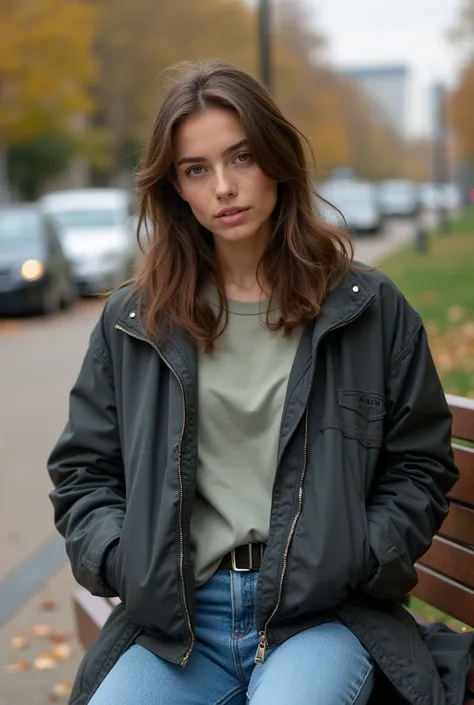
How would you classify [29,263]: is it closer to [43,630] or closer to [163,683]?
[43,630]

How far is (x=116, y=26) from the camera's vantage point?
131ft

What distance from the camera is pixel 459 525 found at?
Answer: 2979mm

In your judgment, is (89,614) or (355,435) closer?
(355,435)

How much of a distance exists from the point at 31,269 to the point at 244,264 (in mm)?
13265

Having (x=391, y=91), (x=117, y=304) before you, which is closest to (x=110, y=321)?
(x=117, y=304)

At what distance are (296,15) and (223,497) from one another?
53.1 metres

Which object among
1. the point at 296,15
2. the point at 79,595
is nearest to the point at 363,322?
the point at 79,595

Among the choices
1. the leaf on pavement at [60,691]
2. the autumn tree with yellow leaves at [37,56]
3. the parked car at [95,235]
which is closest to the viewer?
the leaf on pavement at [60,691]

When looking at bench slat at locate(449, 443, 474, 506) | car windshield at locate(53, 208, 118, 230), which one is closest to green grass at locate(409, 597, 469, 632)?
bench slat at locate(449, 443, 474, 506)

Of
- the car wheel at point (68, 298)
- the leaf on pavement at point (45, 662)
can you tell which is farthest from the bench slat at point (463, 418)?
the car wheel at point (68, 298)

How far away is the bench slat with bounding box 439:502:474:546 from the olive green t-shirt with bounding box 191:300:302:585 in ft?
1.90

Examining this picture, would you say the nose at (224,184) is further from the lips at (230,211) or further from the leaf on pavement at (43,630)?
the leaf on pavement at (43,630)

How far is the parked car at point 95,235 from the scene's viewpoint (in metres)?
18.7

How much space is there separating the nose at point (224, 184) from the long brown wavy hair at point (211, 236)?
0.08m
